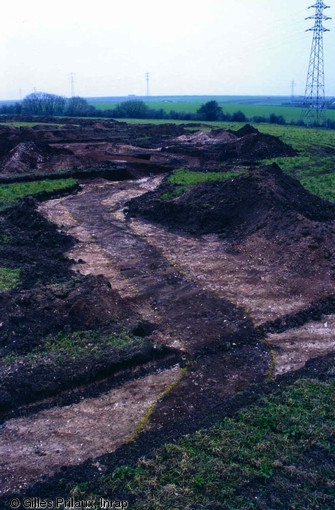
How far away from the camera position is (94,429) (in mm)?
7215

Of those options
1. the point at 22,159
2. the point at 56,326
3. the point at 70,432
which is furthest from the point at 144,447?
the point at 22,159

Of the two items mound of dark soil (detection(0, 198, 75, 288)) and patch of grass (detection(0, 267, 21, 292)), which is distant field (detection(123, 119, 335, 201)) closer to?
mound of dark soil (detection(0, 198, 75, 288))

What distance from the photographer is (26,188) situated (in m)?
24.3

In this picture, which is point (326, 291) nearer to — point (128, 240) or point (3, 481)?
point (128, 240)

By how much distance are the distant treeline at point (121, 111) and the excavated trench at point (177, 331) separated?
2364 inches

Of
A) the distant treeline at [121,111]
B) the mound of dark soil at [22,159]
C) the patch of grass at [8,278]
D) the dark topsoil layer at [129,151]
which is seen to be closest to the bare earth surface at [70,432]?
the patch of grass at [8,278]

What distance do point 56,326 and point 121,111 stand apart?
79.0 meters

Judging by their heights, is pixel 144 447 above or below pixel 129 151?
below

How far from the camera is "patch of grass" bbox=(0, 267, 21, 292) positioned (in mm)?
11976

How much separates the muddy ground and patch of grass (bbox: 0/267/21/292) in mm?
296

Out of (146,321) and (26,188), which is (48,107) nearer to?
(26,188)

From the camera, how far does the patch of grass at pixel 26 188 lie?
22.4m

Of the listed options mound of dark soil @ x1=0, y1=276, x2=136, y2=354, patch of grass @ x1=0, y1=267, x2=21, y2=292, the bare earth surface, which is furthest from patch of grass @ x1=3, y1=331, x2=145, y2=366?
patch of grass @ x1=0, y1=267, x2=21, y2=292

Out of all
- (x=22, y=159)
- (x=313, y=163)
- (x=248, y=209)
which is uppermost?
(x=22, y=159)
